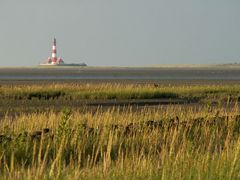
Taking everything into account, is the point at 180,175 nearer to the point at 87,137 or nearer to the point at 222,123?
the point at 87,137

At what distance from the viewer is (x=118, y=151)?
40.9ft

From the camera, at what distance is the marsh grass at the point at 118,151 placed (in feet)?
29.7

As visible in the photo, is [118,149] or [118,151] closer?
[118,151]

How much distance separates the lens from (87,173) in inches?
370

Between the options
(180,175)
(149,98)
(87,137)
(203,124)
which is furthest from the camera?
(149,98)

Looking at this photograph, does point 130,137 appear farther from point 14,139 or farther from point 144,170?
point 144,170

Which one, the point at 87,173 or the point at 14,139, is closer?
the point at 87,173

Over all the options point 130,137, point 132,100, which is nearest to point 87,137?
point 130,137

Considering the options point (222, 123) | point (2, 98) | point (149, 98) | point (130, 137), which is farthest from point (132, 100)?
point (130, 137)

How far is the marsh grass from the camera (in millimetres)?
9039

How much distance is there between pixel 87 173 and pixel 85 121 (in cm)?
774

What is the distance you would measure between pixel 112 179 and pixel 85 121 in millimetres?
8383

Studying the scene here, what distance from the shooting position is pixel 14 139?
12555 millimetres

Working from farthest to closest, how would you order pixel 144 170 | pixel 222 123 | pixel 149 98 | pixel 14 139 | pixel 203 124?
pixel 149 98 → pixel 222 123 → pixel 203 124 → pixel 14 139 → pixel 144 170
